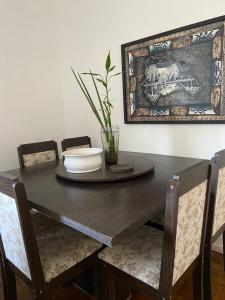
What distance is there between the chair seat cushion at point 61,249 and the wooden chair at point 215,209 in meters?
0.60

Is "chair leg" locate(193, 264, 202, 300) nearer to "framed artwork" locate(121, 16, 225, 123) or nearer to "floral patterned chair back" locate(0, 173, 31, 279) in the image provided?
"floral patterned chair back" locate(0, 173, 31, 279)

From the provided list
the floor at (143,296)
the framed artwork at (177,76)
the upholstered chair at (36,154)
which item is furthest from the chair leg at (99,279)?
the framed artwork at (177,76)

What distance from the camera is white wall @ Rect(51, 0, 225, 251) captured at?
1.91 metres

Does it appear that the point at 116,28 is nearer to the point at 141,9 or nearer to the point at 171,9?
the point at 141,9

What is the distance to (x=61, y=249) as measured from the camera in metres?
1.27

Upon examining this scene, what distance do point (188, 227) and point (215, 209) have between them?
35 cm

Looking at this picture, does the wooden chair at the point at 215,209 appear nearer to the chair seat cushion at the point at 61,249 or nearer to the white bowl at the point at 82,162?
the chair seat cushion at the point at 61,249

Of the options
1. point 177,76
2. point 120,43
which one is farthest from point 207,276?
point 120,43

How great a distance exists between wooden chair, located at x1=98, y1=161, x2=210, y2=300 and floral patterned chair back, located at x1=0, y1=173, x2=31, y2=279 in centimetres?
39

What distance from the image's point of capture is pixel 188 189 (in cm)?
95

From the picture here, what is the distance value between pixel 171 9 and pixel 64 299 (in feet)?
7.57

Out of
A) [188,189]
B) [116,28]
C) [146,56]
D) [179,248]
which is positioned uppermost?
[116,28]

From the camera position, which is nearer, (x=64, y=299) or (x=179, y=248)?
(x=179, y=248)

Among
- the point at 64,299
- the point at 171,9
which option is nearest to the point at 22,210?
the point at 64,299
